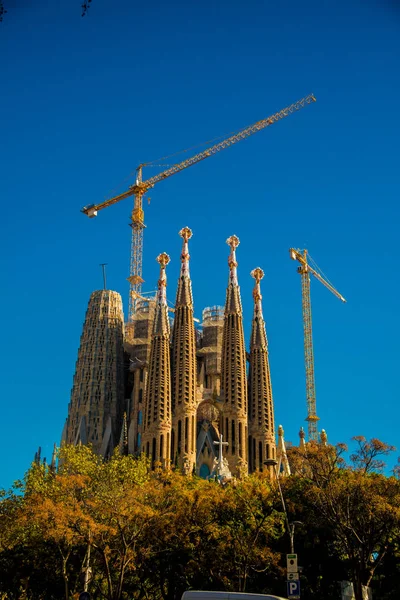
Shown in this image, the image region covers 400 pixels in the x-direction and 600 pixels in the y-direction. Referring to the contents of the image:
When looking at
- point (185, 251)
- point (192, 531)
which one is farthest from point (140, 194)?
point (192, 531)

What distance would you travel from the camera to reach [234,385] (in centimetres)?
7506

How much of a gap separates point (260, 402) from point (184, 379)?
842 centimetres

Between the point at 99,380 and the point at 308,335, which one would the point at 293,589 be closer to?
the point at 99,380

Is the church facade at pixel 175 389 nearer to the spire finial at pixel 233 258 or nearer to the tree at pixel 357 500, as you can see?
the spire finial at pixel 233 258

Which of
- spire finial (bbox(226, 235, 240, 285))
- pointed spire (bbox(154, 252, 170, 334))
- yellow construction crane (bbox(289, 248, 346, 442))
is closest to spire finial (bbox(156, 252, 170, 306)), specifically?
pointed spire (bbox(154, 252, 170, 334))

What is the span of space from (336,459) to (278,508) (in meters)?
7.45

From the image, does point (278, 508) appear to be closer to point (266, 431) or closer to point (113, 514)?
point (113, 514)

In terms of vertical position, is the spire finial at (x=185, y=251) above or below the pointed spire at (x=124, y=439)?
above

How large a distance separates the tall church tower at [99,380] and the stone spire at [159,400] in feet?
22.3

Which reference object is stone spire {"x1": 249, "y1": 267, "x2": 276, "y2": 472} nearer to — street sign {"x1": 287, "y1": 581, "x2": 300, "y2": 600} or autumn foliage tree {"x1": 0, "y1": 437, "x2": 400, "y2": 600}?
autumn foliage tree {"x1": 0, "y1": 437, "x2": 400, "y2": 600}

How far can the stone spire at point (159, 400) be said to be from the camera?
6988 cm

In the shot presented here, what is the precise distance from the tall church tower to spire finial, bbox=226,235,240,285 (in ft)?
42.3

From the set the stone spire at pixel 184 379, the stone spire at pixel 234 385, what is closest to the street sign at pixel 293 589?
the stone spire at pixel 184 379

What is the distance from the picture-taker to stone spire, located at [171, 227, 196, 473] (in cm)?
7056
